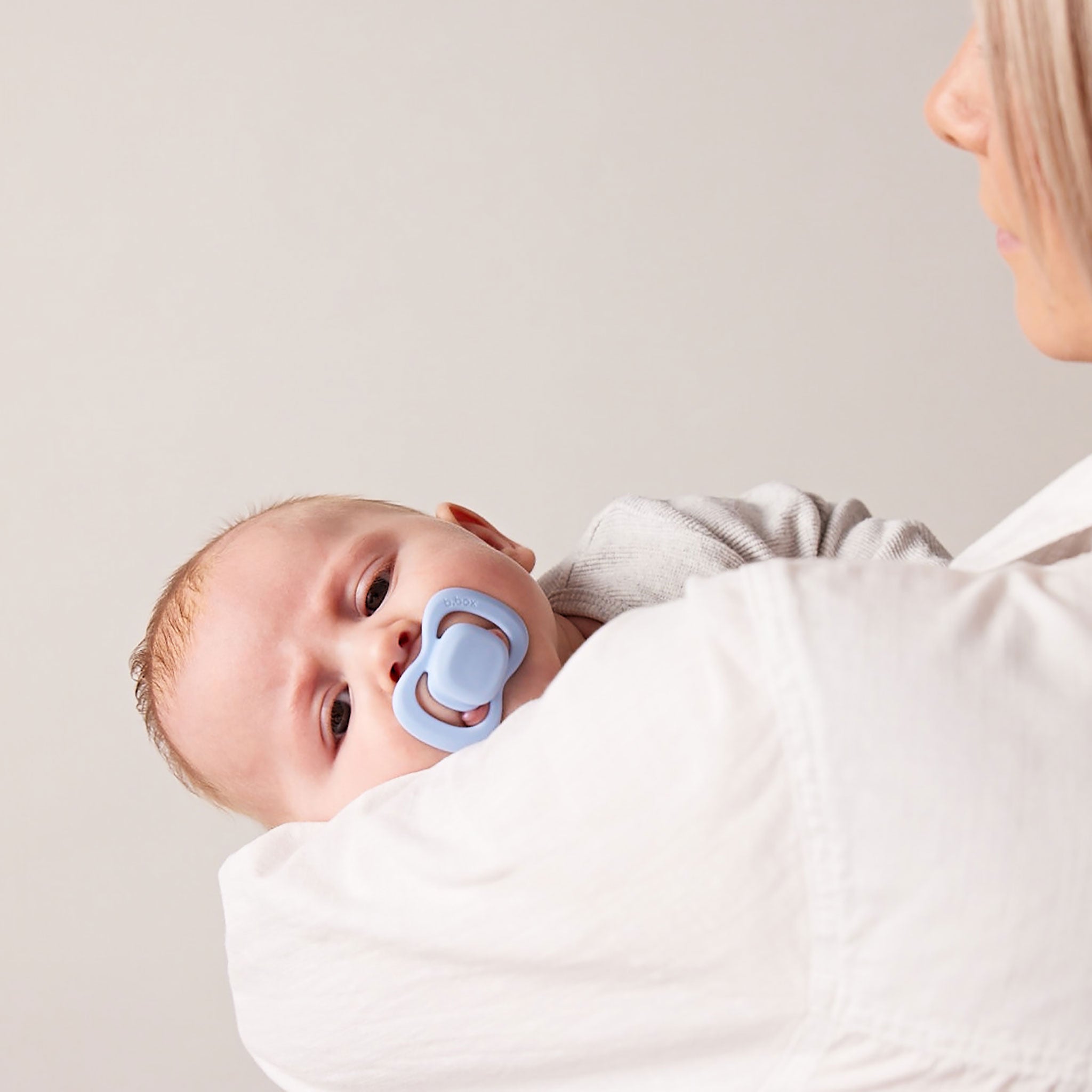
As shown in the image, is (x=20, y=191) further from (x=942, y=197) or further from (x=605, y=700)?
(x=605, y=700)

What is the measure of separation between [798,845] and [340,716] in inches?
21.8

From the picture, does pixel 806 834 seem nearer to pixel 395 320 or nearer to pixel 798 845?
pixel 798 845

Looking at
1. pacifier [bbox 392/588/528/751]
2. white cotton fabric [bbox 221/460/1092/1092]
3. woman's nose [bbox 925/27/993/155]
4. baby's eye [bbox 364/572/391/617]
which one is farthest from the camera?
baby's eye [bbox 364/572/391/617]

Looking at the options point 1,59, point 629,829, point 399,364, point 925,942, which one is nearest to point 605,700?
point 629,829

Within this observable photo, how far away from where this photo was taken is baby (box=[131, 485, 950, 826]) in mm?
1021

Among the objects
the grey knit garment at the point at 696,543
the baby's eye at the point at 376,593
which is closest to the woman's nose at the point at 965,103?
the grey knit garment at the point at 696,543

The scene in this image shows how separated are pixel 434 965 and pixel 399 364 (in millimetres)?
1372

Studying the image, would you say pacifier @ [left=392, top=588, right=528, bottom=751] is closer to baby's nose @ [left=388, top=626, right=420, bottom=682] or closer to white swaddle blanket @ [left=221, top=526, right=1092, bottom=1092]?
baby's nose @ [left=388, top=626, right=420, bottom=682]

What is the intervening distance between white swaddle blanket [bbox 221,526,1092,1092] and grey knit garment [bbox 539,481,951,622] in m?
0.48

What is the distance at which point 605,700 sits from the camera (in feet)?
2.02

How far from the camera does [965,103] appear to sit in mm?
768

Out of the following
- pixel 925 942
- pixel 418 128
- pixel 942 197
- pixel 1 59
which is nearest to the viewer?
pixel 925 942

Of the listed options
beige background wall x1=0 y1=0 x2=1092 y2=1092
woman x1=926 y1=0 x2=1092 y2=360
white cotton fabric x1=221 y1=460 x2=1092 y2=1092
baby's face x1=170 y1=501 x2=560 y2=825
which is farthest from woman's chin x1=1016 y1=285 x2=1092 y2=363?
beige background wall x1=0 y1=0 x2=1092 y2=1092

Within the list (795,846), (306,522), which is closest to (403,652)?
(306,522)
